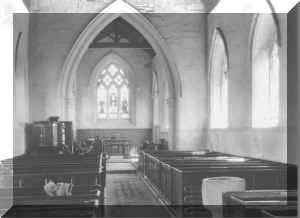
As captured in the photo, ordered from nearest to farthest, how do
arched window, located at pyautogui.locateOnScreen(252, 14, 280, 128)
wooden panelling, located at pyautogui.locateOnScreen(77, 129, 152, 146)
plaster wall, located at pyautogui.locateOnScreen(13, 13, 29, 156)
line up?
1. arched window, located at pyautogui.locateOnScreen(252, 14, 280, 128)
2. plaster wall, located at pyautogui.locateOnScreen(13, 13, 29, 156)
3. wooden panelling, located at pyautogui.locateOnScreen(77, 129, 152, 146)

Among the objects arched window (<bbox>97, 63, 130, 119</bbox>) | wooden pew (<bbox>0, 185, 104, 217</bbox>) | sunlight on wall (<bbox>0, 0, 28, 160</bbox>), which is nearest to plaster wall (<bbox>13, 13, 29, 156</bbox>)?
sunlight on wall (<bbox>0, 0, 28, 160</bbox>)

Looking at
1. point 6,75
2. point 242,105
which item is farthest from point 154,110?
point 6,75

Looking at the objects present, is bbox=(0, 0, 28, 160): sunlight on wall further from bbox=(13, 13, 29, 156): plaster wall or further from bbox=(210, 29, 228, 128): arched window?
bbox=(210, 29, 228, 128): arched window

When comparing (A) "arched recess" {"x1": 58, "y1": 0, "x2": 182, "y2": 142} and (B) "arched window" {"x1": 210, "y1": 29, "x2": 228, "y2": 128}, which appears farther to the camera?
(A) "arched recess" {"x1": 58, "y1": 0, "x2": 182, "y2": 142}

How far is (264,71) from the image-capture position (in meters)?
9.27

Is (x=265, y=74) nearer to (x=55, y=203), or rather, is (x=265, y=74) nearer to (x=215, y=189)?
(x=215, y=189)

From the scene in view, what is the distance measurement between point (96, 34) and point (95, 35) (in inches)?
1.6

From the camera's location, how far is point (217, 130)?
11977 millimetres

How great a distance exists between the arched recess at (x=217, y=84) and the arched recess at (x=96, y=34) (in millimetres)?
1007

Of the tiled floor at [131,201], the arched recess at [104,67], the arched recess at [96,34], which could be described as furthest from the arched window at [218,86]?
the arched recess at [104,67]

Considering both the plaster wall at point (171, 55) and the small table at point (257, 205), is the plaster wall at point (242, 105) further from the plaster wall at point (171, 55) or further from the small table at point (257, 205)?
the small table at point (257, 205)

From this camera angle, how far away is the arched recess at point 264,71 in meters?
8.95

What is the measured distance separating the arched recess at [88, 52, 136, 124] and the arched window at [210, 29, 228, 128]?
763 centimetres

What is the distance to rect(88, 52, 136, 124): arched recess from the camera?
19547 millimetres
